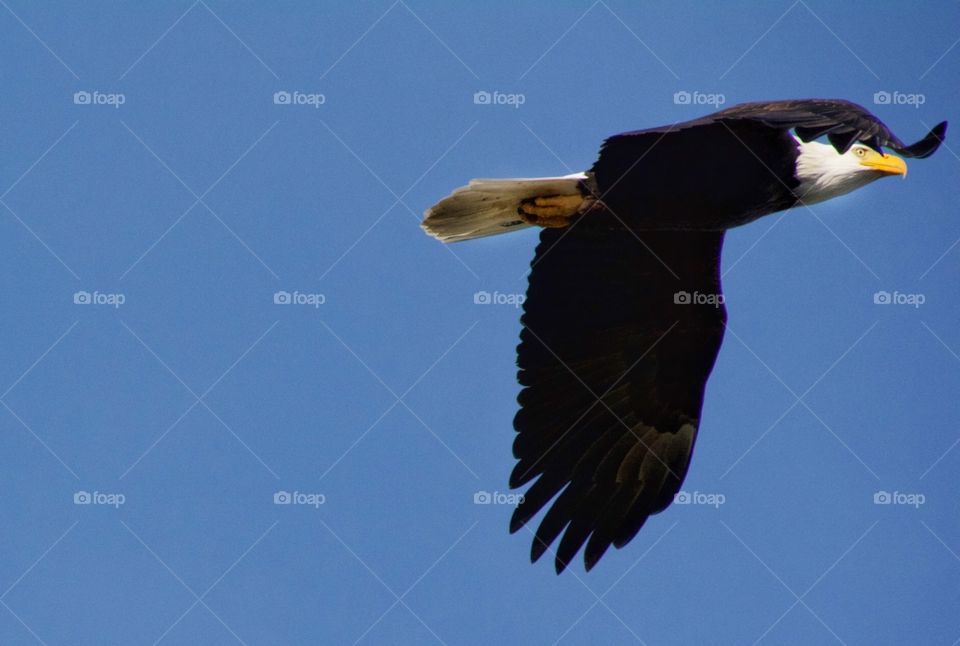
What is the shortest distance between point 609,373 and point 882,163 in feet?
6.67

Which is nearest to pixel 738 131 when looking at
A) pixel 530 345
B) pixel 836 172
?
pixel 836 172

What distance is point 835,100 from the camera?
6.88 m

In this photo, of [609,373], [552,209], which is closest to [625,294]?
[609,373]

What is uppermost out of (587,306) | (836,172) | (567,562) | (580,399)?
(836,172)

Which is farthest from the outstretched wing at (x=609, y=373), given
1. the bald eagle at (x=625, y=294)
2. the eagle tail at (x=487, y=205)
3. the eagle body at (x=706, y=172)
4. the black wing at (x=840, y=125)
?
the black wing at (x=840, y=125)

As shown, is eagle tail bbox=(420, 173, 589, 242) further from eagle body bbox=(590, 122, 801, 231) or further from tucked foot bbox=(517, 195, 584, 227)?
eagle body bbox=(590, 122, 801, 231)

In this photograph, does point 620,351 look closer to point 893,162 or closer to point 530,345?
point 530,345

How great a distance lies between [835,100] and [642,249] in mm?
2016

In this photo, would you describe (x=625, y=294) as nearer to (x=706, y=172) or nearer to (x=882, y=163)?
(x=706, y=172)

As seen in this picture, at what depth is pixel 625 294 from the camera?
878cm

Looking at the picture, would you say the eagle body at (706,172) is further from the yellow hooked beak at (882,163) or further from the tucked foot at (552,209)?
the yellow hooked beak at (882,163)

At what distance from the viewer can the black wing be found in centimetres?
629

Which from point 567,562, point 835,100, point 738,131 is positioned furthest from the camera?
point 567,562

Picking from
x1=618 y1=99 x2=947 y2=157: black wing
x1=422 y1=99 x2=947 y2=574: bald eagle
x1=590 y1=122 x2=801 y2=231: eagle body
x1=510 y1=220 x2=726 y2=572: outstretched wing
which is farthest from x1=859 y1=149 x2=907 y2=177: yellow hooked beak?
x1=510 y1=220 x2=726 y2=572: outstretched wing
